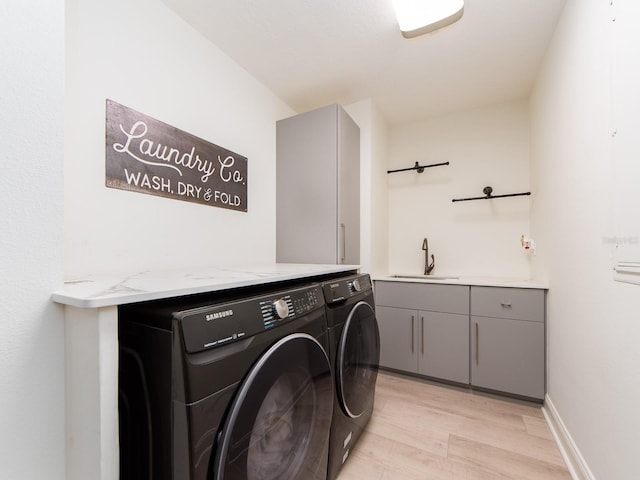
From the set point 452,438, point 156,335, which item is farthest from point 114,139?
point 452,438

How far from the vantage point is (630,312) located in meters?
0.90

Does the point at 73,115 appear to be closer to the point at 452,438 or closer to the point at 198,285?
the point at 198,285

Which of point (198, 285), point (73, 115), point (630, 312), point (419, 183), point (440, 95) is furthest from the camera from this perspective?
point (419, 183)

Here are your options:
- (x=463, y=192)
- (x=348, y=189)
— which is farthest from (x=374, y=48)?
(x=463, y=192)

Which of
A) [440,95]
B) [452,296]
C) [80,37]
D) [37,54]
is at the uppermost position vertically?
[440,95]

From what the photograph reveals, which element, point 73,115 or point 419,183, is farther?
point 419,183

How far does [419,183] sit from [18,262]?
2.90 metres

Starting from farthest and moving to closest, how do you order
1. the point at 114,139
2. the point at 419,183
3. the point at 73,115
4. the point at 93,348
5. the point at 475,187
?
the point at 419,183 → the point at 475,187 → the point at 114,139 → the point at 73,115 → the point at 93,348

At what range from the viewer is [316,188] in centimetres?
216

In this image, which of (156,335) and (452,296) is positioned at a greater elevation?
(156,335)

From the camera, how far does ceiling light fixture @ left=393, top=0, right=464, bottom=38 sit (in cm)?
137

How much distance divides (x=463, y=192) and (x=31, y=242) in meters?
2.96

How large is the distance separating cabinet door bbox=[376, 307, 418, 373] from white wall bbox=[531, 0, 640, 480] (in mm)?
874

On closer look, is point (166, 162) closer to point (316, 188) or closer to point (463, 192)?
point (316, 188)
